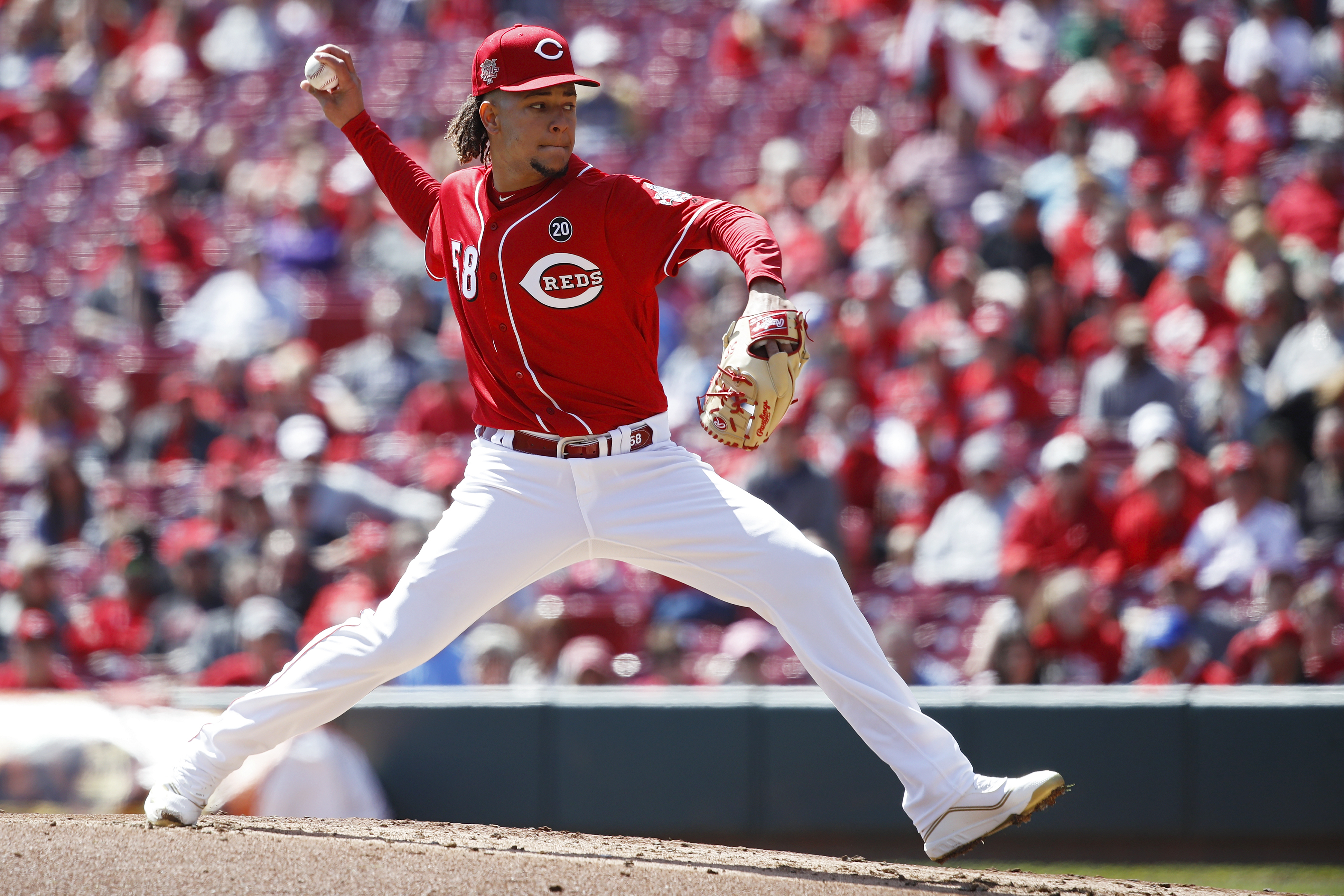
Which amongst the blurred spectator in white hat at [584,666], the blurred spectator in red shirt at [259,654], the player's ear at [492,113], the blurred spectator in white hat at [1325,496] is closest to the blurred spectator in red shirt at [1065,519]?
the blurred spectator in white hat at [1325,496]

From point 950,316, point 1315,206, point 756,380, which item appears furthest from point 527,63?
point 1315,206

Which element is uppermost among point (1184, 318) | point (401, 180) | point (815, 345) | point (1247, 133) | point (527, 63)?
point (1247, 133)

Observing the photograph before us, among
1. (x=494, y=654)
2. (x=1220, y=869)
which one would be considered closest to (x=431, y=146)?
(x=494, y=654)

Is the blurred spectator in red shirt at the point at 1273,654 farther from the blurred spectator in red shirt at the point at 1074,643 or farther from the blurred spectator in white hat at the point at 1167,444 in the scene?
the blurred spectator in white hat at the point at 1167,444

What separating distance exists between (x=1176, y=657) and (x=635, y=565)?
3.21 m

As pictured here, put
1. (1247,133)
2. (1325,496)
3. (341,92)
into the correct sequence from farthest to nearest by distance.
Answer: (1247,133) < (1325,496) < (341,92)

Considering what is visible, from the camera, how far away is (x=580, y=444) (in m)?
3.45

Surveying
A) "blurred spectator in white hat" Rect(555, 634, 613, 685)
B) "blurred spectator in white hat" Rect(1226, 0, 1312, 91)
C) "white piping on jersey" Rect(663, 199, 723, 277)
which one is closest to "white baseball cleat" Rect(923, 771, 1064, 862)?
"white piping on jersey" Rect(663, 199, 723, 277)

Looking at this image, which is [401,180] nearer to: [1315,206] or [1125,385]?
[1125,385]

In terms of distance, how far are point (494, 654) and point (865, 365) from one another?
2.64m

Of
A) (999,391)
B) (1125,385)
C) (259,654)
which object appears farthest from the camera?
(999,391)

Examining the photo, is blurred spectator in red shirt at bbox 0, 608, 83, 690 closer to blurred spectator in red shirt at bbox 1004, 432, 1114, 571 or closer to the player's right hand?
the player's right hand

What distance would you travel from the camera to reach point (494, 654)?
6.32m

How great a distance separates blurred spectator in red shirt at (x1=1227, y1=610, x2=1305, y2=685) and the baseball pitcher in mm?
2696
